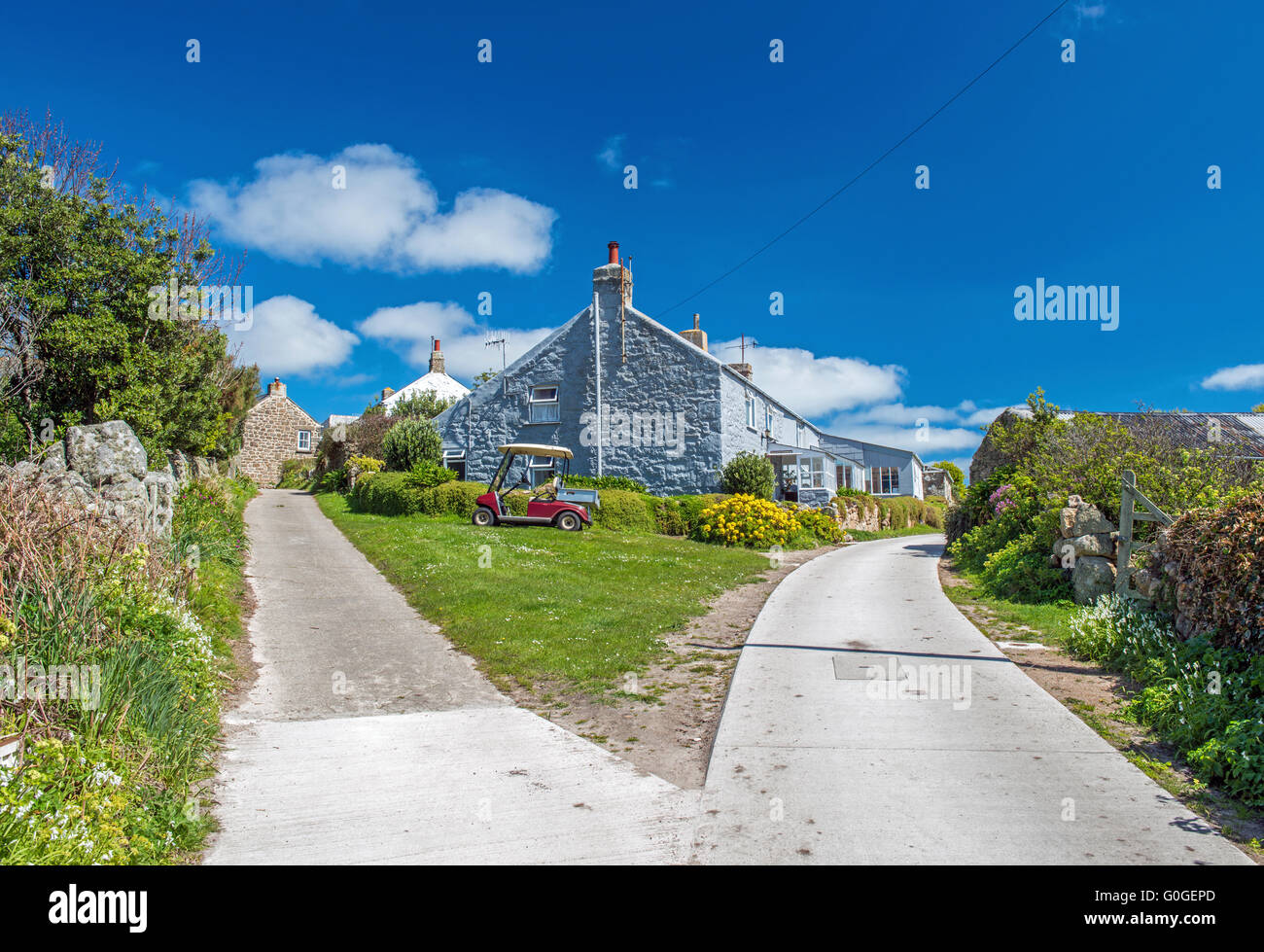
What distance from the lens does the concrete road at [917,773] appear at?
14.1 ft

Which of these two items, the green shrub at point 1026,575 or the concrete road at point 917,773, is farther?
the green shrub at point 1026,575

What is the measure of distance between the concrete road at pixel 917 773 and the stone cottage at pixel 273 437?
4384cm

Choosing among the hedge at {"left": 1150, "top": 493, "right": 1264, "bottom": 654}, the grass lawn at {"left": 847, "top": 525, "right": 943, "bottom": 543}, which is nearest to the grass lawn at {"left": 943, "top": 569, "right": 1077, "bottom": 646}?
the hedge at {"left": 1150, "top": 493, "right": 1264, "bottom": 654}

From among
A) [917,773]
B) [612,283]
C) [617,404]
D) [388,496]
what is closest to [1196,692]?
[917,773]

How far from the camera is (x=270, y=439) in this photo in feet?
153

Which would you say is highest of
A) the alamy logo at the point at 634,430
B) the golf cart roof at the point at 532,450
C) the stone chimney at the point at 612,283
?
the stone chimney at the point at 612,283

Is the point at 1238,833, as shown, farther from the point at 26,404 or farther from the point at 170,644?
the point at 26,404

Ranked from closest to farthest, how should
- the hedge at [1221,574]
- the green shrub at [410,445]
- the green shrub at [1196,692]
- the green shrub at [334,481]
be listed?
1. the green shrub at [1196,692]
2. the hedge at [1221,574]
3. the green shrub at [410,445]
4. the green shrub at [334,481]

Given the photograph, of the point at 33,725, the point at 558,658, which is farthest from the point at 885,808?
the point at 33,725

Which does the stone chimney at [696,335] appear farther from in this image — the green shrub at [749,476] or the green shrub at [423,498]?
the green shrub at [423,498]

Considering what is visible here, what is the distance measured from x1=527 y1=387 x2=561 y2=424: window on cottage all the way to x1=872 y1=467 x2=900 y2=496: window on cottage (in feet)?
73.9

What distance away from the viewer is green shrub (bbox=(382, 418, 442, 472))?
93.5 feet

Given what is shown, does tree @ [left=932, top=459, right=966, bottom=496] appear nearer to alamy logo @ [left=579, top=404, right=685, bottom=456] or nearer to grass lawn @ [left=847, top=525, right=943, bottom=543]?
grass lawn @ [left=847, top=525, right=943, bottom=543]
